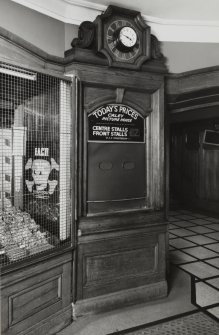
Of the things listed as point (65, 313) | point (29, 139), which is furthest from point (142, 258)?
point (29, 139)

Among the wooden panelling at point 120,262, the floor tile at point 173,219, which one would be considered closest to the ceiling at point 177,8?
the wooden panelling at point 120,262

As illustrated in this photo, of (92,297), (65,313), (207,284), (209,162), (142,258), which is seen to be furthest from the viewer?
(209,162)

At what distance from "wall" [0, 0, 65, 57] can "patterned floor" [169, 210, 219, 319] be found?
10.8 ft

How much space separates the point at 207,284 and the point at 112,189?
194 centimetres

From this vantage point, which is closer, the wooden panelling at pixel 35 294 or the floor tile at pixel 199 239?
the wooden panelling at pixel 35 294

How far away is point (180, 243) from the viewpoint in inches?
220

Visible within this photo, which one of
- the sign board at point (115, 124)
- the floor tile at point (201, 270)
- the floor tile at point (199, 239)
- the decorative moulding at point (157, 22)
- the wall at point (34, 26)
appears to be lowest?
the floor tile at point (201, 270)

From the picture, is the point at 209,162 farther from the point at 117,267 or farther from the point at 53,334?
the point at 53,334

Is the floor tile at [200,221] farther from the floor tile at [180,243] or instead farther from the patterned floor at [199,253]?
the floor tile at [180,243]

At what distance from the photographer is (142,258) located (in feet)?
11.1

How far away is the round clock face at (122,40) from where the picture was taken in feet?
10.2

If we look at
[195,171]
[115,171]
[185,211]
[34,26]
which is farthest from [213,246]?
[34,26]

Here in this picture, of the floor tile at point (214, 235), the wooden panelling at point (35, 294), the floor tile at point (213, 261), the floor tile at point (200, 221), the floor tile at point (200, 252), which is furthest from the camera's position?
the floor tile at point (200, 221)

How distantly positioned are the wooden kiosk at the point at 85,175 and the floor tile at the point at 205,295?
0.43 metres
